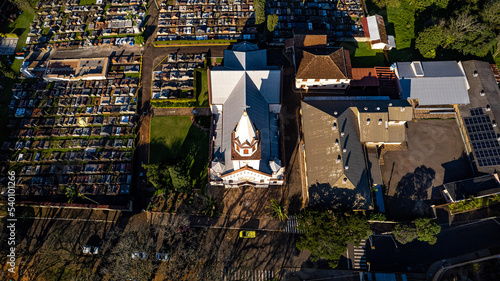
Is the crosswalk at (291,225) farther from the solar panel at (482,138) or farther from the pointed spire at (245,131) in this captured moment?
the solar panel at (482,138)

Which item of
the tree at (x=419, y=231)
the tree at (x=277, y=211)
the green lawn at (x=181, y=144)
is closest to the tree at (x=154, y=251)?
the green lawn at (x=181, y=144)

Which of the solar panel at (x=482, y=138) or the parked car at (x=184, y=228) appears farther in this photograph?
the solar panel at (x=482, y=138)

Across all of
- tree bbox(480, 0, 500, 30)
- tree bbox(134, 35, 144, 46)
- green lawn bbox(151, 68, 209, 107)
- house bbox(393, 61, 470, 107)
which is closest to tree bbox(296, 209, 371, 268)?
house bbox(393, 61, 470, 107)

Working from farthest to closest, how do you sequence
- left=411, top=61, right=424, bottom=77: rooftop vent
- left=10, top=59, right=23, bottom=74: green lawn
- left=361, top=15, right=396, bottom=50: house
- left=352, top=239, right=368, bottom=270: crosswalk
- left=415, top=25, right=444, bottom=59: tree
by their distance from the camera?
left=10, top=59, right=23, bottom=74: green lawn
left=361, top=15, right=396, bottom=50: house
left=415, top=25, right=444, bottom=59: tree
left=411, top=61, right=424, bottom=77: rooftop vent
left=352, top=239, right=368, bottom=270: crosswalk

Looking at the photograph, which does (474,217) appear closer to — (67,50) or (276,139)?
(276,139)

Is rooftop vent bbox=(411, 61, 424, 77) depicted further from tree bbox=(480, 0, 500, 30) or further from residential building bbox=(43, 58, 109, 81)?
residential building bbox=(43, 58, 109, 81)

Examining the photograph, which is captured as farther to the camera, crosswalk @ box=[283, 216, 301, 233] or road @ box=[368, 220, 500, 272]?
crosswalk @ box=[283, 216, 301, 233]

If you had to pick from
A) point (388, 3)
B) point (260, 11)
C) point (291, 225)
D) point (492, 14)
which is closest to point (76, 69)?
point (260, 11)
